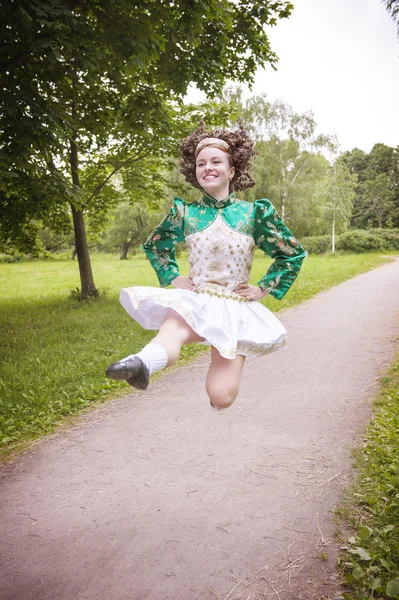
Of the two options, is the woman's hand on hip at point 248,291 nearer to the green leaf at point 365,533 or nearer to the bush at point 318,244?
the green leaf at point 365,533

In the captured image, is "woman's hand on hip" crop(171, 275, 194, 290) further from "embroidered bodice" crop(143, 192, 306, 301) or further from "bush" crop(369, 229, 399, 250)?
"bush" crop(369, 229, 399, 250)

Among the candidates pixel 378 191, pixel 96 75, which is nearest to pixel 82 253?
pixel 96 75

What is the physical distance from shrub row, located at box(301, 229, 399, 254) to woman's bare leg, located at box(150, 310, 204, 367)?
104 feet

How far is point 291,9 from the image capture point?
851cm

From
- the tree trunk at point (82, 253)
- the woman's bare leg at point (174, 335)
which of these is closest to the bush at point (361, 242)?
the tree trunk at point (82, 253)

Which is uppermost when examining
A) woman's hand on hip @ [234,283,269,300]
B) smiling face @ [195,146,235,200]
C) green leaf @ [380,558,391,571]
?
smiling face @ [195,146,235,200]

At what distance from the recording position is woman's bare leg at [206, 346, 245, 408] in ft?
8.96

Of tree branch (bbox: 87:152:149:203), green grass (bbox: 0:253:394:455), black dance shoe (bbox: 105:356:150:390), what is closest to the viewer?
black dance shoe (bbox: 105:356:150:390)

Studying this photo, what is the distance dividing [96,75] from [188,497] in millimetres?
5757

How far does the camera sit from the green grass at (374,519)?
98.6 inches

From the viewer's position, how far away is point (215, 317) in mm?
2668

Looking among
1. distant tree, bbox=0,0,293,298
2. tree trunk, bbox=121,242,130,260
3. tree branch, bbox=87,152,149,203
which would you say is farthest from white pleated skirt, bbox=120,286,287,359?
tree trunk, bbox=121,242,130,260

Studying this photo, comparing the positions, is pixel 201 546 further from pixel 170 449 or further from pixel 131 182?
pixel 131 182

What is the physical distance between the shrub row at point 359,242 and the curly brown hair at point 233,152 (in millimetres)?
31101
